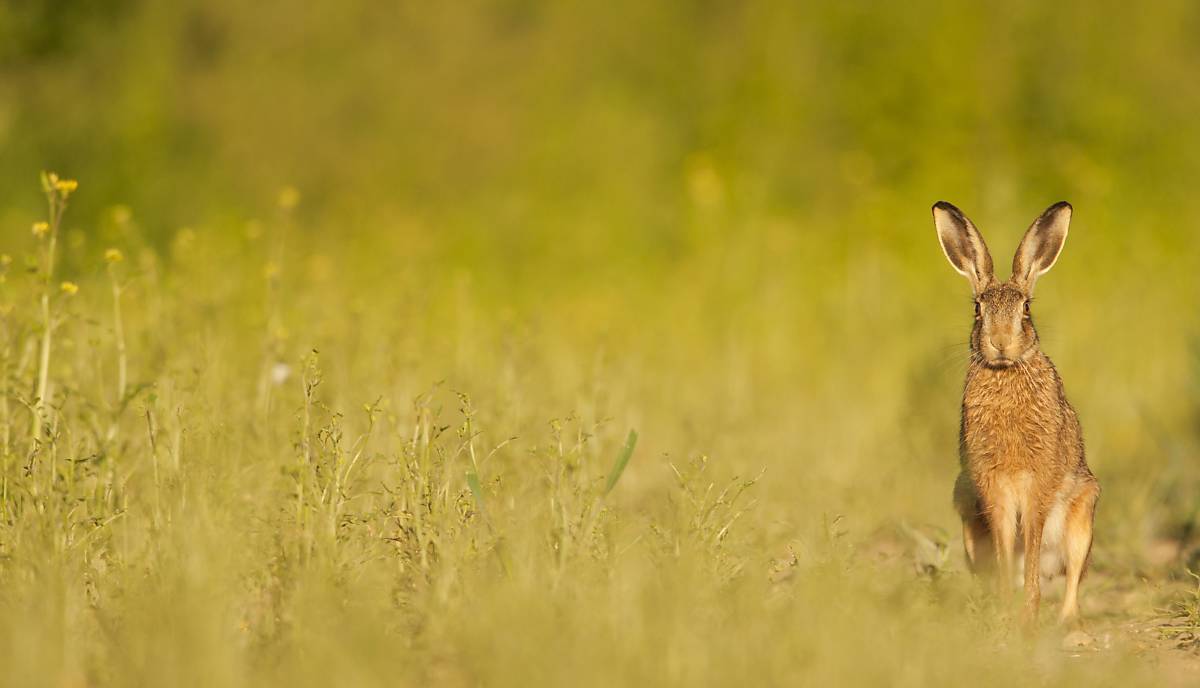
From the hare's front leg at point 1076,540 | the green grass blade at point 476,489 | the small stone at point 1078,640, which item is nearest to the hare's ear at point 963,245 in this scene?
the hare's front leg at point 1076,540

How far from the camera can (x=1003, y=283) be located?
536cm

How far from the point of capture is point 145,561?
4363 mm

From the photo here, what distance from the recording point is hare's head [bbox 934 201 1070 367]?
5133mm

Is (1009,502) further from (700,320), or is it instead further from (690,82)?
(690,82)

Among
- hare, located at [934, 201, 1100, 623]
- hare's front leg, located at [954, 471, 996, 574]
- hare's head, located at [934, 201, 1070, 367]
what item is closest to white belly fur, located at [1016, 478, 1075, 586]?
hare, located at [934, 201, 1100, 623]

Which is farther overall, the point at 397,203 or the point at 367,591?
the point at 397,203

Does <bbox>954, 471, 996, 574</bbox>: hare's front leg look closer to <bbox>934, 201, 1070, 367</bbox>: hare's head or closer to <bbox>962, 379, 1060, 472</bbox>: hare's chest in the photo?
<bbox>962, 379, 1060, 472</bbox>: hare's chest

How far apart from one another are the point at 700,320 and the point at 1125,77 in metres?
6.72

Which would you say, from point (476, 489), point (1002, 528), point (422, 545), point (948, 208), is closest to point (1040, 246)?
point (948, 208)

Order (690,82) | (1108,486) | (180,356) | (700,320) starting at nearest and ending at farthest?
(180,356), (1108,486), (700,320), (690,82)

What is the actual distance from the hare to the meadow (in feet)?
1.05

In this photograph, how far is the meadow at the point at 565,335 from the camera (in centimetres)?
390

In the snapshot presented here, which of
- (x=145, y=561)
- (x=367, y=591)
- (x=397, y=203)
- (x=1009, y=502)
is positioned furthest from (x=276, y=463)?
(x=397, y=203)

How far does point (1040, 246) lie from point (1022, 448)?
2.71 feet
